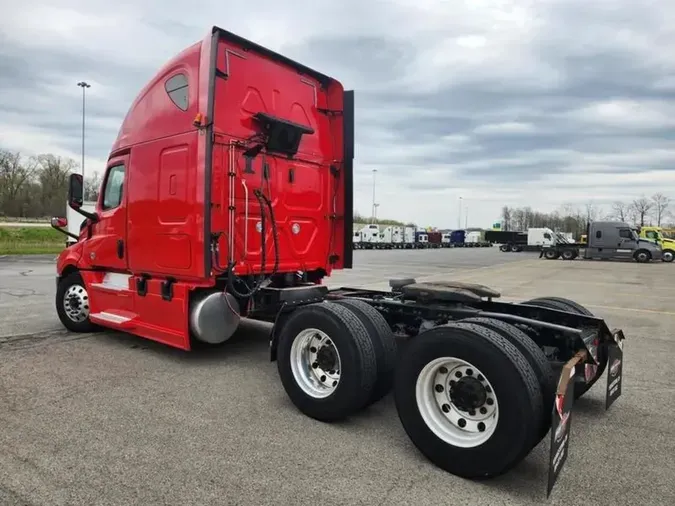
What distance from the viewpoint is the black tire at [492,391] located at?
284cm

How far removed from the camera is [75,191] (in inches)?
264

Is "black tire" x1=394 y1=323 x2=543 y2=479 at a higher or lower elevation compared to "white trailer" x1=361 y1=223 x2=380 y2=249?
lower

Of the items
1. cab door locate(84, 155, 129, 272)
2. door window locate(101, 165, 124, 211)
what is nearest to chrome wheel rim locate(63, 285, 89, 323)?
cab door locate(84, 155, 129, 272)

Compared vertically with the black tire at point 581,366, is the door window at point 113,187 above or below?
above

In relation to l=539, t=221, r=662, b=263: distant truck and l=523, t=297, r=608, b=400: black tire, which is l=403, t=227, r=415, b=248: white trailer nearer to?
l=539, t=221, r=662, b=263: distant truck

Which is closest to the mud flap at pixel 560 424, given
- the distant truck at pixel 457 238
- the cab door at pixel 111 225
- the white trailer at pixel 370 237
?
the cab door at pixel 111 225

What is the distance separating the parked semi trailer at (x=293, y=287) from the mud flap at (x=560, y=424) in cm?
1

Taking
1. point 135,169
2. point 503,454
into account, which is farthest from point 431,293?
point 135,169

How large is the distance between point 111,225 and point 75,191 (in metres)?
0.75

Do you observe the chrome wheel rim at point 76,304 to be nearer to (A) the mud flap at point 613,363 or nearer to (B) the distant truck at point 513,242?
(A) the mud flap at point 613,363

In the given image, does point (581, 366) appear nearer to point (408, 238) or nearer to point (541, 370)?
point (541, 370)

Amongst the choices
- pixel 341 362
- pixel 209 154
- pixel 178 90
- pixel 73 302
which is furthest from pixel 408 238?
pixel 341 362

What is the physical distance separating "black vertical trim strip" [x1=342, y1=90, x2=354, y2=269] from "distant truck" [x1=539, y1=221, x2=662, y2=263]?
34.4 meters

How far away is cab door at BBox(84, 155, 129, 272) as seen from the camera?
6.35m
